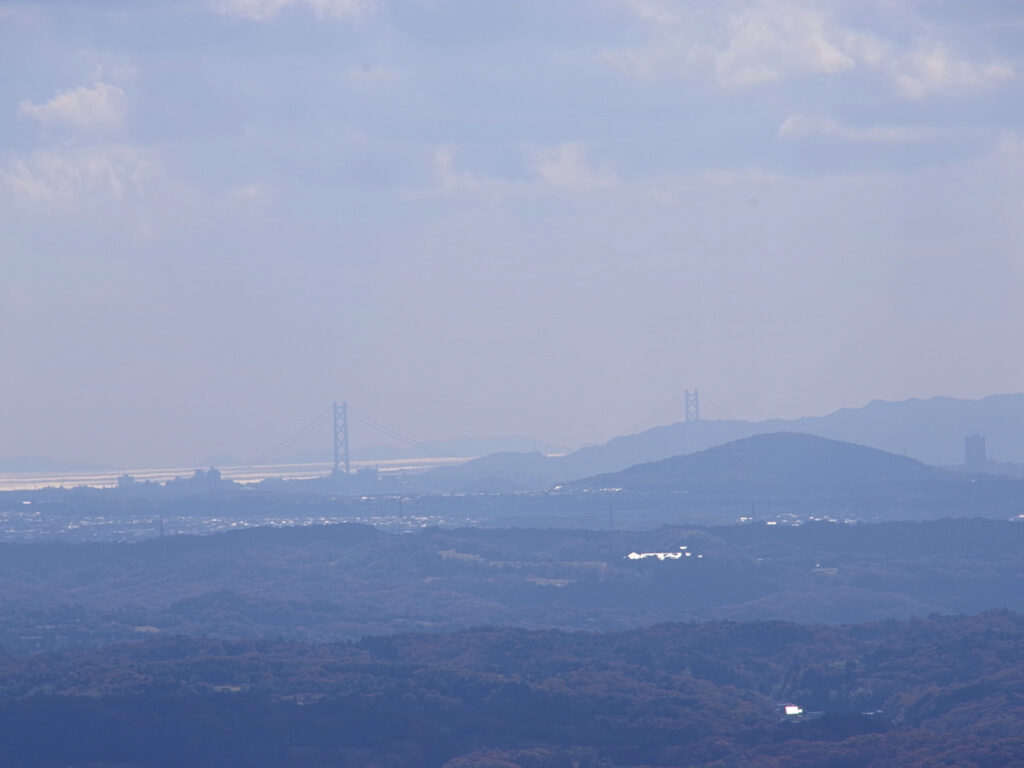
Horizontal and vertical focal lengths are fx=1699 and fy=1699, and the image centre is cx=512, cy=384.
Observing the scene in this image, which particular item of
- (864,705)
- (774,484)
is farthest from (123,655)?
(774,484)

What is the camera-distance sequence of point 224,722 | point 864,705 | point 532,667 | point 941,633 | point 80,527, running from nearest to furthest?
point 224,722, point 864,705, point 532,667, point 941,633, point 80,527

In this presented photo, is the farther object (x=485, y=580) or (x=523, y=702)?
(x=485, y=580)

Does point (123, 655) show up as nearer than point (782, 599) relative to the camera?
Yes

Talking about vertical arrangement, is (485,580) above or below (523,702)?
above

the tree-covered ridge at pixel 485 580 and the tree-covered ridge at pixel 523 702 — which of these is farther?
the tree-covered ridge at pixel 485 580

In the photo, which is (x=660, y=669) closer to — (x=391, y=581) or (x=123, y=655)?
(x=123, y=655)

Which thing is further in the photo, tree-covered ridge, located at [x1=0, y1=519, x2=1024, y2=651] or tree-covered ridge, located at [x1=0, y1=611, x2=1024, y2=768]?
tree-covered ridge, located at [x1=0, y1=519, x2=1024, y2=651]

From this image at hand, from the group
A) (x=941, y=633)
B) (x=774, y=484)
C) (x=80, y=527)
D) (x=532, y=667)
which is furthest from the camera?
(x=774, y=484)
